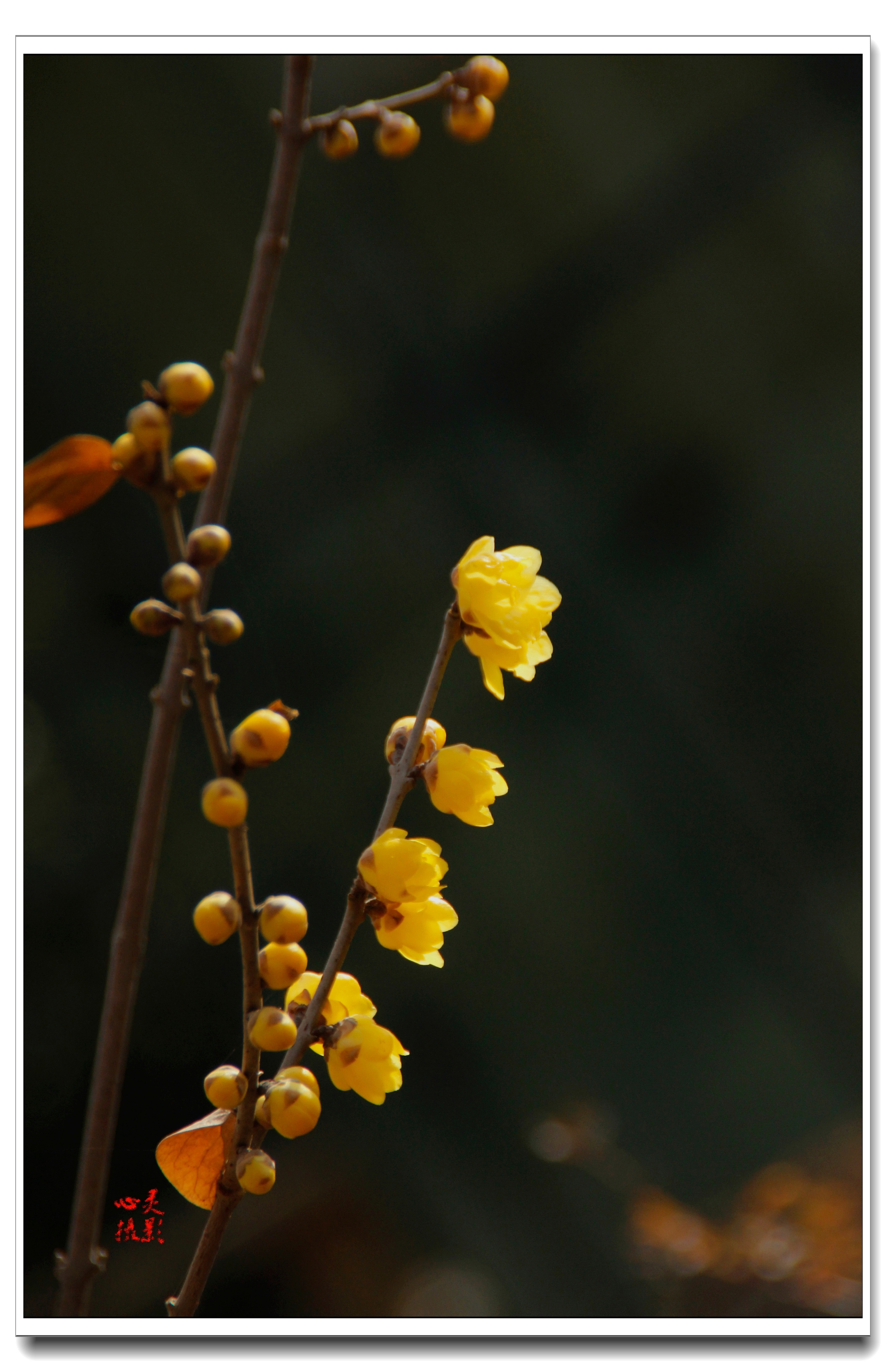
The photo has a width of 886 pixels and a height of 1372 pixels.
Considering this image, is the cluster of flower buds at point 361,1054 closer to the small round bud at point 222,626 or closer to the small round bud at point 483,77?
the small round bud at point 222,626

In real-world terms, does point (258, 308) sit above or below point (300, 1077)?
above

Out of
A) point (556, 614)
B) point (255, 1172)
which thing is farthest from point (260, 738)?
point (556, 614)

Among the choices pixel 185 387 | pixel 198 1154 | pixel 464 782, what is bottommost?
pixel 198 1154

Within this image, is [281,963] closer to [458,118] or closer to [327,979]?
[327,979]

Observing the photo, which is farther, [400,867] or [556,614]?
[556,614]

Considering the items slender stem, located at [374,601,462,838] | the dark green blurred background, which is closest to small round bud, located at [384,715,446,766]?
slender stem, located at [374,601,462,838]
